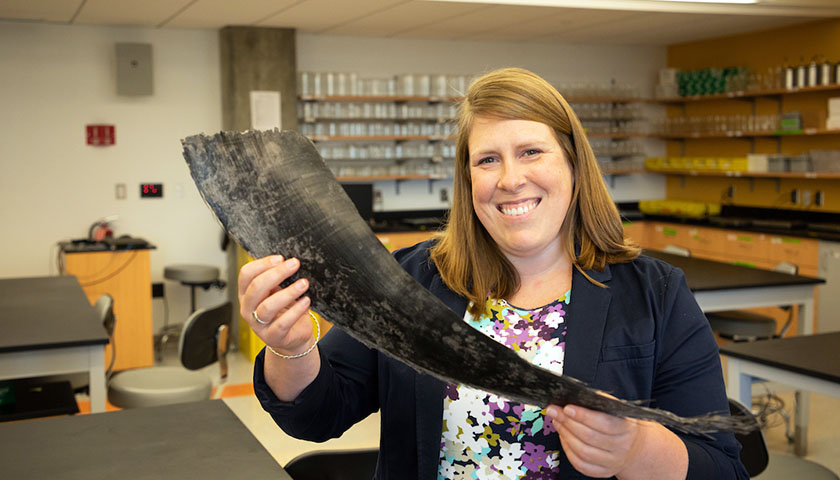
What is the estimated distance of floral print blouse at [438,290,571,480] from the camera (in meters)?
1.33

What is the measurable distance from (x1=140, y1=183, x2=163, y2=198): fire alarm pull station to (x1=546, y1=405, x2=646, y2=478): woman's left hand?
659cm

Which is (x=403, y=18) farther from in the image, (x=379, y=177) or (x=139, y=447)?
(x=139, y=447)

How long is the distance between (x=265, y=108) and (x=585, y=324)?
19.8ft

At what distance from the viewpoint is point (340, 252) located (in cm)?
81

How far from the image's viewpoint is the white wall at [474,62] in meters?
7.74

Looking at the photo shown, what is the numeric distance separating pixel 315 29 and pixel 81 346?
→ 4.82m

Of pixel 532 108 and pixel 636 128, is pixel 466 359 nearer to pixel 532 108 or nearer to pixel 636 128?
pixel 532 108

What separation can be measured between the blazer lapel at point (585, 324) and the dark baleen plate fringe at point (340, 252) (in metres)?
0.48

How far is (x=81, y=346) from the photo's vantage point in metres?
3.10

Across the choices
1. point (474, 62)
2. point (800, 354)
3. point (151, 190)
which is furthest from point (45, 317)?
point (474, 62)

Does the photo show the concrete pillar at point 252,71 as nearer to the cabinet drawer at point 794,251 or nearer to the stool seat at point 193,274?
the stool seat at point 193,274

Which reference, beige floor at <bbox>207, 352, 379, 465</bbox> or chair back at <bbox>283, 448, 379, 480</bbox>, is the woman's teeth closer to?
chair back at <bbox>283, 448, 379, 480</bbox>

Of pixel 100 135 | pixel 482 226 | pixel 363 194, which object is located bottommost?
pixel 363 194

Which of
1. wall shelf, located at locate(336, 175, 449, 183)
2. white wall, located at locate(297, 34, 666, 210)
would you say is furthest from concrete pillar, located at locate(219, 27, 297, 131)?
wall shelf, located at locate(336, 175, 449, 183)
